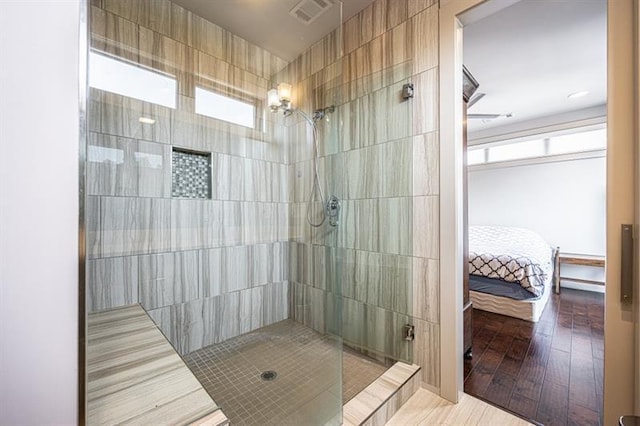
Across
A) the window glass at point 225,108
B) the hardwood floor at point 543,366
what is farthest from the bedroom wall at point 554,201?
the window glass at point 225,108

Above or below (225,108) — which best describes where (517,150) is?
above

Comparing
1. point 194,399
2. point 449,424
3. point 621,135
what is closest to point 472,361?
point 449,424

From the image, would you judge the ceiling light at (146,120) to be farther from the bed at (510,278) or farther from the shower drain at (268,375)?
the bed at (510,278)

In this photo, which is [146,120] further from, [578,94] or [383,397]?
[578,94]

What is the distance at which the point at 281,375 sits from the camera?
1598 mm

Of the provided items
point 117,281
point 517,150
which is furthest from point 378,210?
point 517,150

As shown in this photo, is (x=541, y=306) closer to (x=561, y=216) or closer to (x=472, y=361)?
(x=472, y=361)

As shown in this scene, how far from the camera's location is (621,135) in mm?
1082

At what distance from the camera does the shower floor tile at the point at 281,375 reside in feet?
4.32

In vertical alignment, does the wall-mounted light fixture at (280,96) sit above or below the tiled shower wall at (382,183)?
above

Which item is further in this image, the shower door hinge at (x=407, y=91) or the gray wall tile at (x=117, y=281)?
the shower door hinge at (x=407, y=91)

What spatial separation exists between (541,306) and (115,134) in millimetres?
4207

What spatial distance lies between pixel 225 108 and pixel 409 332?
218 centimetres

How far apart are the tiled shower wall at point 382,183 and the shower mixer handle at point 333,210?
49mm
